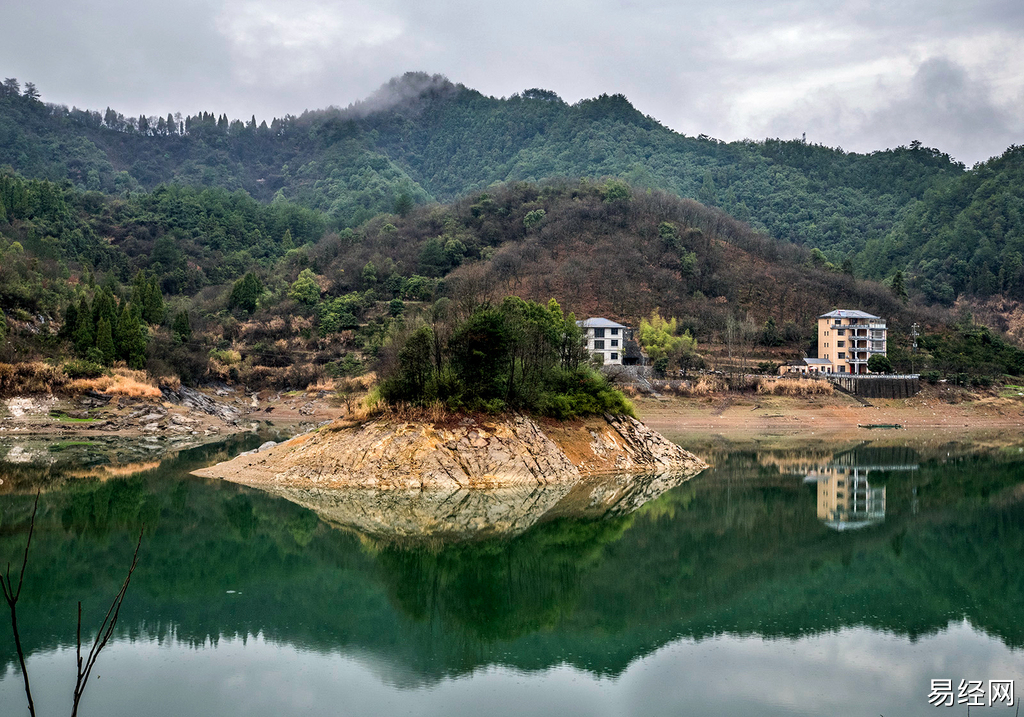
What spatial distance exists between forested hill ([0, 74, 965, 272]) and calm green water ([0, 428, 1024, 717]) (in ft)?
336

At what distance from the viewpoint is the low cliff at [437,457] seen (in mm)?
28719

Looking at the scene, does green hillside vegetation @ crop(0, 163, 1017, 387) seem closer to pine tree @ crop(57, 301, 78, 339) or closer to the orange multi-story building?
pine tree @ crop(57, 301, 78, 339)

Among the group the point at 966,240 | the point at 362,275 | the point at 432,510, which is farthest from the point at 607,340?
the point at 966,240

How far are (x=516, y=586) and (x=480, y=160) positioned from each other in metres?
170

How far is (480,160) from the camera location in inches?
7131

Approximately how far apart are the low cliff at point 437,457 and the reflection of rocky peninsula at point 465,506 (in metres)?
0.54

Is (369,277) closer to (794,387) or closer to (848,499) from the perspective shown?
(794,387)

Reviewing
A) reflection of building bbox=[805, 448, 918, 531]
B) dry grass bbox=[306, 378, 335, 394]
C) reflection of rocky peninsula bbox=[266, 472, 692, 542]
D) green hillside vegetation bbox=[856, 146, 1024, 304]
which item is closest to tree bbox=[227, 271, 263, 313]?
dry grass bbox=[306, 378, 335, 394]

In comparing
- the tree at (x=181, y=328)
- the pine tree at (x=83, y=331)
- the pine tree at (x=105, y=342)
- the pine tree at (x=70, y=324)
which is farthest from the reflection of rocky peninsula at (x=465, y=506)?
the tree at (x=181, y=328)

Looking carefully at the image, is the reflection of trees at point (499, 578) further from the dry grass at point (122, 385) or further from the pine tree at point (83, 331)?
the pine tree at point (83, 331)

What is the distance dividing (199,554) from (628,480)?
653 inches

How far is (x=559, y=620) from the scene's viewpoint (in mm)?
15664

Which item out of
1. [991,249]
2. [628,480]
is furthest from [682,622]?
[991,249]

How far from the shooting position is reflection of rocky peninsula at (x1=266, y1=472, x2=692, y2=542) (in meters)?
23.0
